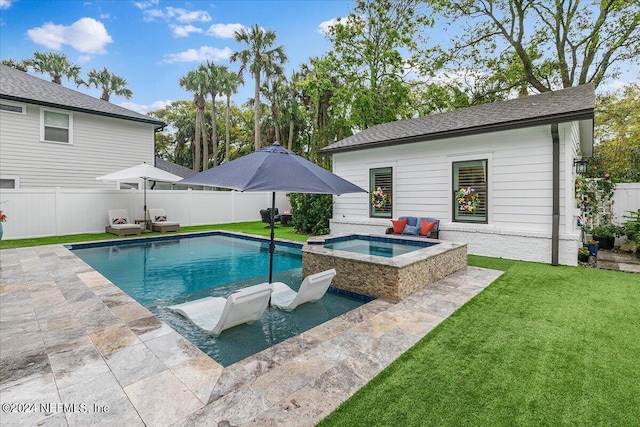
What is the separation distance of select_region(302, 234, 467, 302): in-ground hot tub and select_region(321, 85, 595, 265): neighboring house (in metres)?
2.28

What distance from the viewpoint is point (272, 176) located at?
11.7 ft

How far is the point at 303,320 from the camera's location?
4.23m

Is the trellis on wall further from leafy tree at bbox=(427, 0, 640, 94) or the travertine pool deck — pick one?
leafy tree at bbox=(427, 0, 640, 94)

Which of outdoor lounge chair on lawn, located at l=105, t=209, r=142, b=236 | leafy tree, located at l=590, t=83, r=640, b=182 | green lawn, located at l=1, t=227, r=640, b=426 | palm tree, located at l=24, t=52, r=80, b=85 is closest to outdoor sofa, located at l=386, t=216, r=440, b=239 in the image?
green lawn, located at l=1, t=227, r=640, b=426

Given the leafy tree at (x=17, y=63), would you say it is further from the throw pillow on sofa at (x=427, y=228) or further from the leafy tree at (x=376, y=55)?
the throw pillow on sofa at (x=427, y=228)

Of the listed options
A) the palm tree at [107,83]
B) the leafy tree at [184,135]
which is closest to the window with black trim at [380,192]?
the palm tree at [107,83]

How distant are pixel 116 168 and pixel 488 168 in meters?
14.6

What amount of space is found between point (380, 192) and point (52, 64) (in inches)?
1055

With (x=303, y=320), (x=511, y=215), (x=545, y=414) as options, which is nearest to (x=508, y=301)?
(x=545, y=414)

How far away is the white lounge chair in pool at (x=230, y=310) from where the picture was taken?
3373 mm

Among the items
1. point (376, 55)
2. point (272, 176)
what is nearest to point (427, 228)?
point (272, 176)

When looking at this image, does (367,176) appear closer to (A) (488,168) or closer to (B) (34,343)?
(A) (488,168)

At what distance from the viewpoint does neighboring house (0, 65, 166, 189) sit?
445 inches

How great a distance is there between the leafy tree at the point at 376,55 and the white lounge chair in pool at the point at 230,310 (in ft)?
55.7
